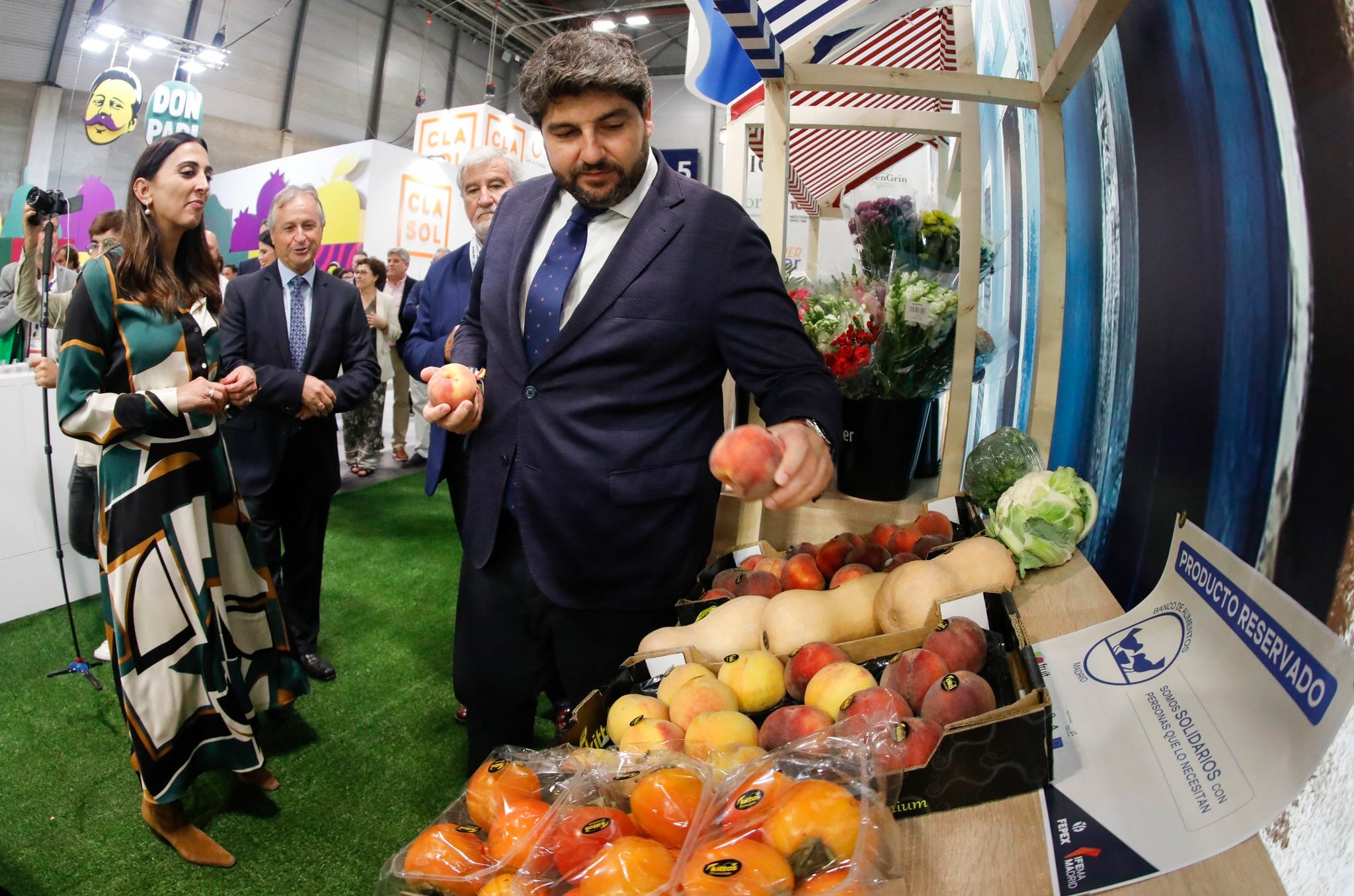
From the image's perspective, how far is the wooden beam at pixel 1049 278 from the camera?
176cm

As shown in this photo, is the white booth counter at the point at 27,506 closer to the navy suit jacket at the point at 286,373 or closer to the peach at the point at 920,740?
the navy suit jacket at the point at 286,373

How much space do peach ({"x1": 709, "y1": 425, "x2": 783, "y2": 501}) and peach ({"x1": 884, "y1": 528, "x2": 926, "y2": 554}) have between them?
0.66 meters

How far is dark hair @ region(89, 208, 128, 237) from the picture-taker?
4238mm

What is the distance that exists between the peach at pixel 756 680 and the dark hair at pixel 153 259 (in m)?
1.80

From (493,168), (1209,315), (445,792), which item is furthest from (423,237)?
(1209,315)

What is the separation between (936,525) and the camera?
1725mm

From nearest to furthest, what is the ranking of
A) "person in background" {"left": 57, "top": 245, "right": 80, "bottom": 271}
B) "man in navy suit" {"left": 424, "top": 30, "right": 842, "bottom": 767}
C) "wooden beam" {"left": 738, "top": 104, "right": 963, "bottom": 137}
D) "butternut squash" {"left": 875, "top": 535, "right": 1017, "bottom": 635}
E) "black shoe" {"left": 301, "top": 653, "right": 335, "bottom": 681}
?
"butternut squash" {"left": 875, "top": 535, "right": 1017, "bottom": 635} → "man in navy suit" {"left": 424, "top": 30, "right": 842, "bottom": 767} → "wooden beam" {"left": 738, "top": 104, "right": 963, "bottom": 137} → "black shoe" {"left": 301, "top": 653, "right": 335, "bottom": 681} → "person in background" {"left": 57, "top": 245, "right": 80, "bottom": 271}

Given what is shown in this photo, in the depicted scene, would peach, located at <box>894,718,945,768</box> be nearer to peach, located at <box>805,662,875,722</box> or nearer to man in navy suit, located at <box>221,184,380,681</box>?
peach, located at <box>805,662,875,722</box>

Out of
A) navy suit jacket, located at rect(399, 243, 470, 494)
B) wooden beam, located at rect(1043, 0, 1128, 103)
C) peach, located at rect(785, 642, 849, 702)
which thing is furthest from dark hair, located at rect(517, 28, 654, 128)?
navy suit jacket, located at rect(399, 243, 470, 494)

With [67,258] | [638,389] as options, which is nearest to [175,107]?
[67,258]

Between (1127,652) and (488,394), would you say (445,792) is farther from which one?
(1127,652)

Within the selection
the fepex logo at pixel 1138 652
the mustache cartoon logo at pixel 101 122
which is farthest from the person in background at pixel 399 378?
the fepex logo at pixel 1138 652

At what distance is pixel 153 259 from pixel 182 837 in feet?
4.99

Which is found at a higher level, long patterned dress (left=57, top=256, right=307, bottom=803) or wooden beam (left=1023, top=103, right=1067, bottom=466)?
wooden beam (left=1023, top=103, right=1067, bottom=466)
